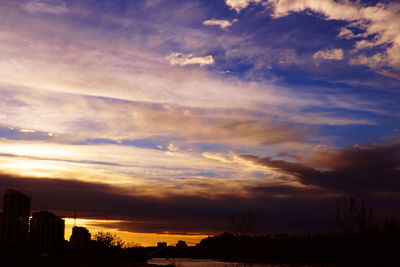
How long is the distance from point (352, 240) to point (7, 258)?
101ft

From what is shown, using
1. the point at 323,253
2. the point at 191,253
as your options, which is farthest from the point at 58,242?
the point at 323,253

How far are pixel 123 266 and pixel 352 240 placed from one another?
68.8 feet

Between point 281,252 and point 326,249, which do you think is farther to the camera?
point 281,252

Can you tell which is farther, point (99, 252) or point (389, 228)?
point (389, 228)

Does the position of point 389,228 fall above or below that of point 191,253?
above

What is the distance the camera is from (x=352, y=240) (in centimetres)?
3794

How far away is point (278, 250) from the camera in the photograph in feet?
262

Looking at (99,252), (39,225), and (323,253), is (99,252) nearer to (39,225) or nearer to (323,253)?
(323,253)

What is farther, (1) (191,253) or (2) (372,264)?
(1) (191,253)

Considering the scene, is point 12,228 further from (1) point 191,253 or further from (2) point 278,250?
(2) point 278,250

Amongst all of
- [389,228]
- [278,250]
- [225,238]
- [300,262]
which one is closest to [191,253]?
[225,238]

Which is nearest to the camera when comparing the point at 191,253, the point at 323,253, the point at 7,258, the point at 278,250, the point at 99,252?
the point at 7,258

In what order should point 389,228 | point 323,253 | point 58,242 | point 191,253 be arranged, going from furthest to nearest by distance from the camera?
point 58,242 → point 191,253 → point 323,253 → point 389,228

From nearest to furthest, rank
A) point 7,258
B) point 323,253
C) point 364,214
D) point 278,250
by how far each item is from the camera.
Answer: point 364,214 → point 7,258 → point 323,253 → point 278,250
